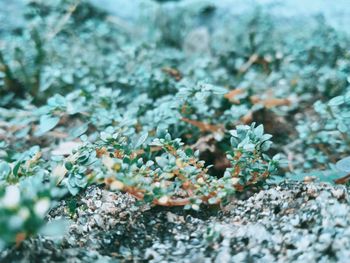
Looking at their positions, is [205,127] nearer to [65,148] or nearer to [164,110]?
[164,110]

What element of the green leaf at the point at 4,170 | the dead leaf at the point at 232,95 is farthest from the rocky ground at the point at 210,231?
the dead leaf at the point at 232,95

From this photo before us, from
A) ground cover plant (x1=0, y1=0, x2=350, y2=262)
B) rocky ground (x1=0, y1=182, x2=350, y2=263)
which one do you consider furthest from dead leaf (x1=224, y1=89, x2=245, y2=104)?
rocky ground (x1=0, y1=182, x2=350, y2=263)

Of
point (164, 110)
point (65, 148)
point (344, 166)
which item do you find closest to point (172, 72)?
point (164, 110)

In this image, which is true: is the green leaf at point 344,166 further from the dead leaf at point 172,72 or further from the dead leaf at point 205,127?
the dead leaf at point 172,72

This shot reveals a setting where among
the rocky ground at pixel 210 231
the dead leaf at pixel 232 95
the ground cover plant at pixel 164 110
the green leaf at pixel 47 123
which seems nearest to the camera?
the rocky ground at pixel 210 231

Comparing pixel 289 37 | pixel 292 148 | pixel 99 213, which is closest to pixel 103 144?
pixel 99 213
